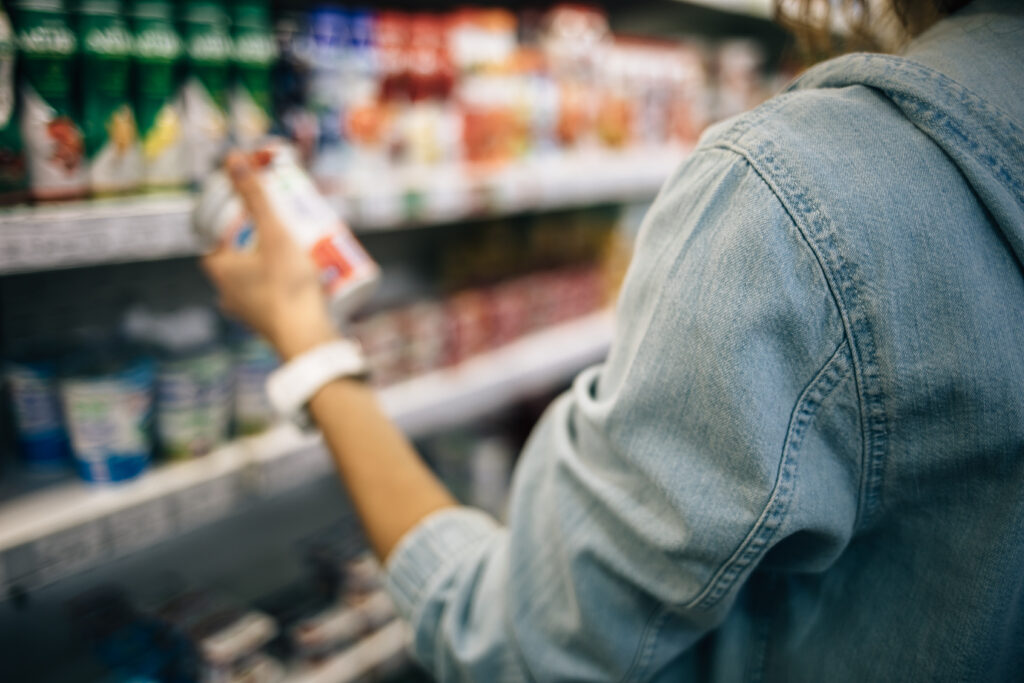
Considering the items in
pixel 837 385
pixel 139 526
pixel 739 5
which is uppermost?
pixel 739 5

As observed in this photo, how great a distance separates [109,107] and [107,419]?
1.21 feet

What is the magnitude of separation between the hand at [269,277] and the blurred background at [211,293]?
0.25ft

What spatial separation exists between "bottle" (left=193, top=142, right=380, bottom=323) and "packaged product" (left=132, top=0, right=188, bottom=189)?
58 millimetres

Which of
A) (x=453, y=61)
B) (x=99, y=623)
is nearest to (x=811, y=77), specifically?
(x=453, y=61)

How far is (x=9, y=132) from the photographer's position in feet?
2.38

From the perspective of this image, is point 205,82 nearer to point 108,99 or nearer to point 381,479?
point 108,99

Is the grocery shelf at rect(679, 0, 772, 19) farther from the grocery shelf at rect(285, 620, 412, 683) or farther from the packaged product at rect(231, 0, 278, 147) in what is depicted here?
the grocery shelf at rect(285, 620, 412, 683)

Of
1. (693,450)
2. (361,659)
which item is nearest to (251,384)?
(361,659)

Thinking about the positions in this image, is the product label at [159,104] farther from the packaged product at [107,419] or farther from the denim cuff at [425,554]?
the denim cuff at [425,554]

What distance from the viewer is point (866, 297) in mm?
393

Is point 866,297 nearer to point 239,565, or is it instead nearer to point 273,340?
point 273,340

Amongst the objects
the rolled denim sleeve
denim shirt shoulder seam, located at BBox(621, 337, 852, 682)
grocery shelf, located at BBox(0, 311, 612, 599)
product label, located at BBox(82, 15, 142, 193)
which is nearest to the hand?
product label, located at BBox(82, 15, 142, 193)

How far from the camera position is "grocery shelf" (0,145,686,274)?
0.71 m

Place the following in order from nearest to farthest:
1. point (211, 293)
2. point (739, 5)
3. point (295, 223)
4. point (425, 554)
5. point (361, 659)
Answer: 1. point (425, 554)
2. point (295, 223)
3. point (361, 659)
4. point (211, 293)
5. point (739, 5)
